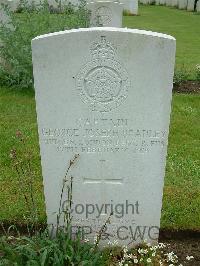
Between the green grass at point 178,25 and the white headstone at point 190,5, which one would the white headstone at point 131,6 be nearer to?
the green grass at point 178,25

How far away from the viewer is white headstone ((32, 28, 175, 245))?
3334 millimetres

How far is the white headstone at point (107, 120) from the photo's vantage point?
333cm

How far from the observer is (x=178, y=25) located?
17422mm

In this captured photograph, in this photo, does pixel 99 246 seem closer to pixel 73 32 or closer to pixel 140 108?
pixel 140 108

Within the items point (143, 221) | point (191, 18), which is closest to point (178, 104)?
point (143, 221)

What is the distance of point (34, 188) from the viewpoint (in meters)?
4.94

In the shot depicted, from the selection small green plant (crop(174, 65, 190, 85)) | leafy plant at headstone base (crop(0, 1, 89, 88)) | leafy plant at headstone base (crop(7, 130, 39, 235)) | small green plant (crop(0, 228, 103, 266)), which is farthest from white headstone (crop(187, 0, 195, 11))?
small green plant (crop(0, 228, 103, 266))

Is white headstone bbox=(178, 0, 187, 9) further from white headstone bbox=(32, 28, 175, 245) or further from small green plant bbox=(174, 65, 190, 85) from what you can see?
white headstone bbox=(32, 28, 175, 245)

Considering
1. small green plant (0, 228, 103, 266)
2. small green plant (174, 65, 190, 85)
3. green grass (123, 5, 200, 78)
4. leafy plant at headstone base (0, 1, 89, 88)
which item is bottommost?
green grass (123, 5, 200, 78)

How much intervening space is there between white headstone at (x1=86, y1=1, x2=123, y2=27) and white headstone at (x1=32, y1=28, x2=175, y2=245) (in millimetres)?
6290

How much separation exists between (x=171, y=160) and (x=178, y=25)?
40.9ft

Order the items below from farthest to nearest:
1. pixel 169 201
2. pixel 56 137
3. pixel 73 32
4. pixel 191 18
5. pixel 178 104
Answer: pixel 191 18, pixel 178 104, pixel 169 201, pixel 56 137, pixel 73 32

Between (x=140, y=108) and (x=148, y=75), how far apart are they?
0.77ft

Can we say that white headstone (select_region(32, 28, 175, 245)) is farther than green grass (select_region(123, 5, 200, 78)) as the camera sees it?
No
